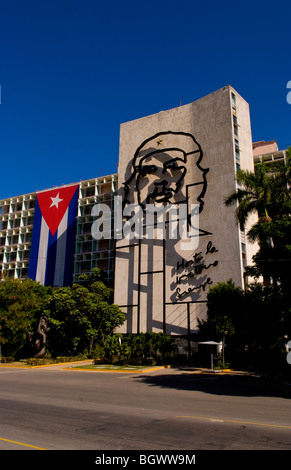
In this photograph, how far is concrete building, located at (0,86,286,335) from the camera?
41.1m

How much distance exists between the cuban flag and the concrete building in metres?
27.5

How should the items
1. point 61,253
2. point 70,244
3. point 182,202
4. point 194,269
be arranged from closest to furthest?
point 194,269, point 182,202, point 70,244, point 61,253

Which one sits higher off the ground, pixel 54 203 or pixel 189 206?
pixel 54 203

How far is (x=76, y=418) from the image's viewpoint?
1053 cm

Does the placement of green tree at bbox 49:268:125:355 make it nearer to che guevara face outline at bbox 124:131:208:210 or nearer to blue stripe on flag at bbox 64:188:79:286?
che guevara face outline at bbox 124:131:208:210

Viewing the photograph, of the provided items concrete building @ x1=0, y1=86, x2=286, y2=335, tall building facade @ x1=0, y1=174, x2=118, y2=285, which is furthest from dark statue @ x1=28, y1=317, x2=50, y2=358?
tall building facade @ x1=0, y1=174, x2=118, y2=285

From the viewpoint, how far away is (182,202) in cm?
4569

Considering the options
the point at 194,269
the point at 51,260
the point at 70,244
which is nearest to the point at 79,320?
the point at 194,269

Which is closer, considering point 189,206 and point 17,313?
point 17,313

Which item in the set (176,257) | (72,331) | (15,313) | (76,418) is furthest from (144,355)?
(76,418)

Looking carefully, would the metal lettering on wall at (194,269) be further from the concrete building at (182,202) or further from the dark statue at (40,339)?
the dark statue at (40,339)

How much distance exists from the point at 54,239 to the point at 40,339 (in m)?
39.3

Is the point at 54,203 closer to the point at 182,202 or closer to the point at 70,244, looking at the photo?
the point at 70,244
